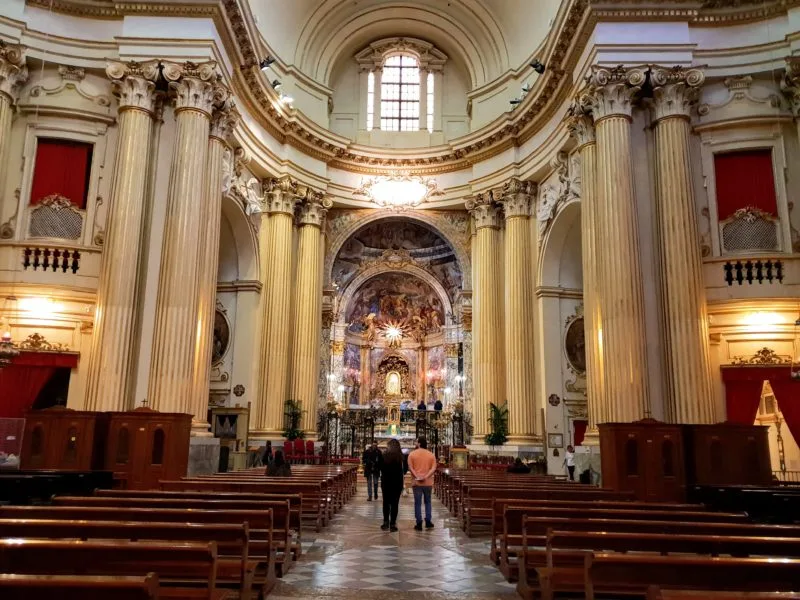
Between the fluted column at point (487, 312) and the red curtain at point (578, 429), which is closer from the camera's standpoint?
the red curtain at point (578, 429)

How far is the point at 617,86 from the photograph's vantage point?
48.0 ft

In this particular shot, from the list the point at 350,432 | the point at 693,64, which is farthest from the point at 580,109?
the point at 350,432

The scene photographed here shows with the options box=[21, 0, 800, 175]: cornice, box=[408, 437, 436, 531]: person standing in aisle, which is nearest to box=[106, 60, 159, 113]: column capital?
box=[21, 0, 800, 175]: cornice

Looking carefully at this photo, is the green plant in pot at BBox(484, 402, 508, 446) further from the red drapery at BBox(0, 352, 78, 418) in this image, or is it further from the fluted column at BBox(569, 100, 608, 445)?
the red drapery at BBox(0, 352, 78, 418)

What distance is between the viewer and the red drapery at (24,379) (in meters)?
13.8

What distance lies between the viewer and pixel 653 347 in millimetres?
13938

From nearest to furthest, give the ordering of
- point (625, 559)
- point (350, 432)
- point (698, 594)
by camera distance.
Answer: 1. point (698, 594)
2. point (625, 559)
3. point (350, 432)

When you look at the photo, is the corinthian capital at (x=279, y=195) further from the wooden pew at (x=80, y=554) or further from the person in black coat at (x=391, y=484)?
the wooden pew at (x=80, y=554)

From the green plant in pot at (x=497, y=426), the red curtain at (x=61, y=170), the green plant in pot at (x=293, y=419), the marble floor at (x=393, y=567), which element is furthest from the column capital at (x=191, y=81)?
the green plant in pot at (x=497, y=426)

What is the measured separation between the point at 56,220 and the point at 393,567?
1191 centimetres

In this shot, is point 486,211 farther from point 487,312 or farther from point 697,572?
point 697,572

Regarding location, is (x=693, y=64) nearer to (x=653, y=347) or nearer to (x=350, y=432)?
(x=653, y=347)

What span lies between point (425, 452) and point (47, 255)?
9.86 m

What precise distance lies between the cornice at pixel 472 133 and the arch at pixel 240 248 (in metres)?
3.21
